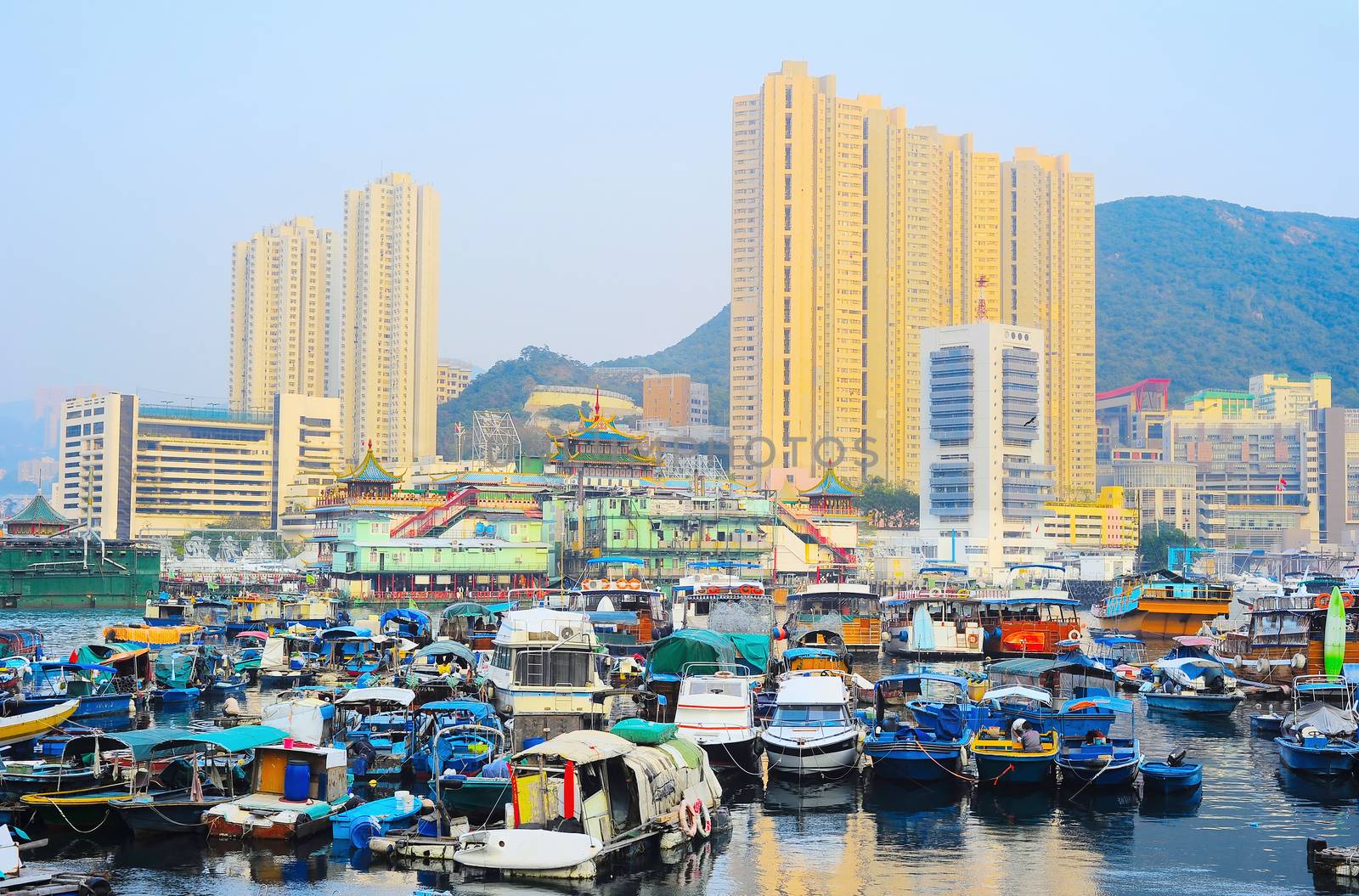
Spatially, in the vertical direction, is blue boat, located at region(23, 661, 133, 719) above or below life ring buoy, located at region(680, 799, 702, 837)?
above

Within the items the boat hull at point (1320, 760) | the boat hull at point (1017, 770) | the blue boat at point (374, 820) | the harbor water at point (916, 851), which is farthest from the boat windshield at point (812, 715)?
Answer: the boat hull at point (1320, 760)

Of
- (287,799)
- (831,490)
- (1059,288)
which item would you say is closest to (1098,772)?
(287,799)

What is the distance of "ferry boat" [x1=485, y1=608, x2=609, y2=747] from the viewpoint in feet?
113

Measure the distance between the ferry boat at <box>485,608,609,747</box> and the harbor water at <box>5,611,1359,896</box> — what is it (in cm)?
369

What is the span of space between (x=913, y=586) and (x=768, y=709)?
74.6m

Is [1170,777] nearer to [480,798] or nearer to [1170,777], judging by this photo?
[1170,777]

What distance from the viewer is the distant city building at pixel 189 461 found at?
174m

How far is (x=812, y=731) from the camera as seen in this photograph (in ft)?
112

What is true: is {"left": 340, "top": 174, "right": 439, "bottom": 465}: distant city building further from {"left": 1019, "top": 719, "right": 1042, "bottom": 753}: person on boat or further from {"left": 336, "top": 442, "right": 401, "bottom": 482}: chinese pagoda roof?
{"left": 1019, "top": 719, "right": 1042, "bottom": 753}: person on boat

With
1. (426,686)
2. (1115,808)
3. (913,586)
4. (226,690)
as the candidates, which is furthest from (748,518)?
(1115,808)

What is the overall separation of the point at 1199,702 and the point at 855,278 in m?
128

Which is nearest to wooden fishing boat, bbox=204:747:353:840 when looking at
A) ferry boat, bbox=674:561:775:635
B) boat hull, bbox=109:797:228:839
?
boat hull, bbox=109:797:228:839

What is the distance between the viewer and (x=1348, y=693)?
41719mm

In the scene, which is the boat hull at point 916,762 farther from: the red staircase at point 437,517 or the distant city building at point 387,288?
the distant city building at point 387,288
